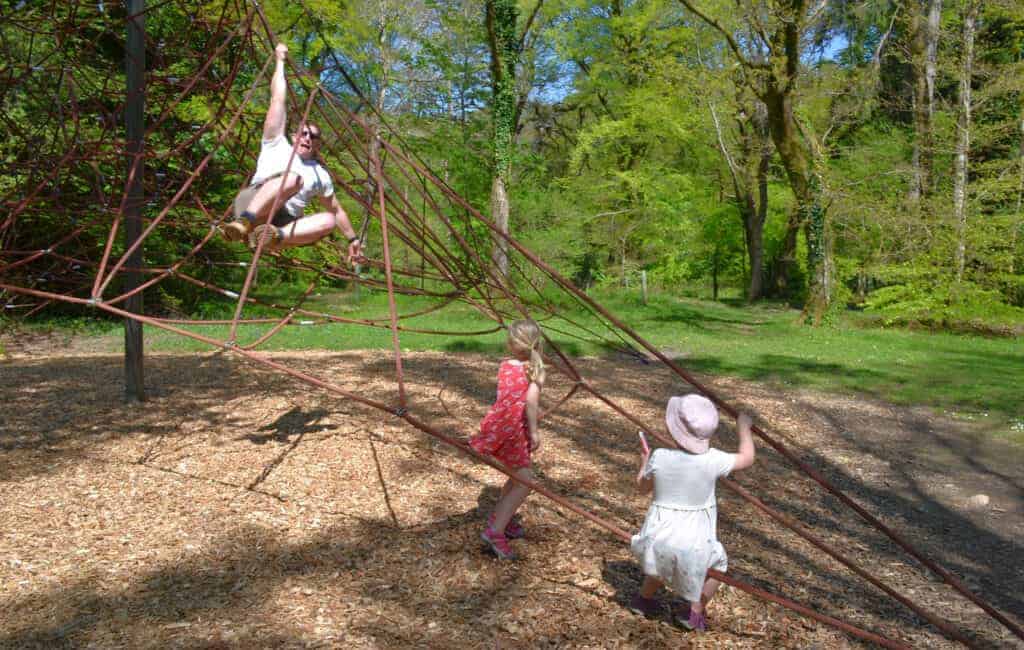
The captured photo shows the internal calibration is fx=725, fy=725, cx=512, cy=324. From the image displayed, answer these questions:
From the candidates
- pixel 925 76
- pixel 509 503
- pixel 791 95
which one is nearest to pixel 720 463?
pixel 509 503

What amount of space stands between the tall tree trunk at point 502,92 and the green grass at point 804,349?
2844mm

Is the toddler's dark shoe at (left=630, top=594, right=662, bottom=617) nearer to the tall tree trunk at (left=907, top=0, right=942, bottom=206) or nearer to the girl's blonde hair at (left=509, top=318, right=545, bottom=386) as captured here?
the girl's blonde hair at (left=509, top=318, right=545, bottom=386)

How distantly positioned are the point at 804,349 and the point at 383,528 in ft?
33.2

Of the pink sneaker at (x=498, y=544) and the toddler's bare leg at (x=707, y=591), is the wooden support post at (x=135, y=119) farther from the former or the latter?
the toddler's bare leg at (x=707, y=591)

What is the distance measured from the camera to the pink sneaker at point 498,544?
3.79 m

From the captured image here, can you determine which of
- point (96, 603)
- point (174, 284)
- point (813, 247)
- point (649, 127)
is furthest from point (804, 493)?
point (649, 127)

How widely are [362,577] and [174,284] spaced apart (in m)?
12.7

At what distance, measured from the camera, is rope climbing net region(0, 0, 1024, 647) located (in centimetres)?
350

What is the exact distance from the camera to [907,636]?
3381 mm

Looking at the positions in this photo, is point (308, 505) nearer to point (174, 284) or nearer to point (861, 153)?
point (174, 284)

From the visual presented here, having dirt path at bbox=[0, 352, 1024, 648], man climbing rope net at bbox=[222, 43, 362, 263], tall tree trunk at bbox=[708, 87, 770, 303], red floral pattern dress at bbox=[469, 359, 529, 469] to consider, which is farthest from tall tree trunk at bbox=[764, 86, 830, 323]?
red floral pattern dress at bbox=[469, 359, 529, 469]

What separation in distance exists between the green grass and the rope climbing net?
1.97 feet

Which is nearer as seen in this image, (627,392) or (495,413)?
(495,413)

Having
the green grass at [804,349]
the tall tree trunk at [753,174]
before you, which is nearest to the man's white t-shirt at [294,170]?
the green grass at [804,349]
